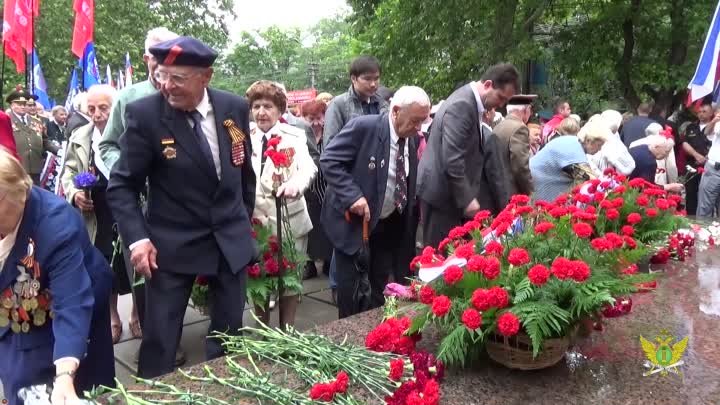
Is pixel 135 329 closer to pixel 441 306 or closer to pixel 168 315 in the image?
pixel 168 315

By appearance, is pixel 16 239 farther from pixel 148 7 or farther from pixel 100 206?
pixel 148 7

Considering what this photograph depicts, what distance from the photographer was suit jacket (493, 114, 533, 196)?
14.3 ft

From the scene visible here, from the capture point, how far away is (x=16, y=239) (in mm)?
2062

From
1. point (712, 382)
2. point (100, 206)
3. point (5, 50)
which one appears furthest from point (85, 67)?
point (712, 382)

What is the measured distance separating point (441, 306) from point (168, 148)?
1.33 metres

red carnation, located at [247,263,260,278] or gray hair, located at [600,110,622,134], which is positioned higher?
gray hair, located at [600,110,622,134]

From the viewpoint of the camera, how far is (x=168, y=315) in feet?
8.95

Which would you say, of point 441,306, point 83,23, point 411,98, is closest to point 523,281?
point 441,306

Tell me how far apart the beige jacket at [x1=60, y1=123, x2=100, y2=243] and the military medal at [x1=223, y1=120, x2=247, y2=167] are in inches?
61.7

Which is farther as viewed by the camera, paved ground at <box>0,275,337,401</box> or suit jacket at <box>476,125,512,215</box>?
suit jacket at <box>476,125,512,215</box>

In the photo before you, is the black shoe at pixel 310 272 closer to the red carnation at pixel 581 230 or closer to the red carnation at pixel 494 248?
the red carnation at pixel 494 248

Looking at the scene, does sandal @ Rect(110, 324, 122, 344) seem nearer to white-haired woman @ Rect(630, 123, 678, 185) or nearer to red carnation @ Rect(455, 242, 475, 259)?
red carnation @ Rect(455, 242, 475, 259)

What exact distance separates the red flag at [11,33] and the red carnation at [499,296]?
1010cm

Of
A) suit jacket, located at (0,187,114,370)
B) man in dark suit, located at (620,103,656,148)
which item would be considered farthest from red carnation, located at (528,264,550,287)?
man in dark suit, located at (620,103,656,148)
